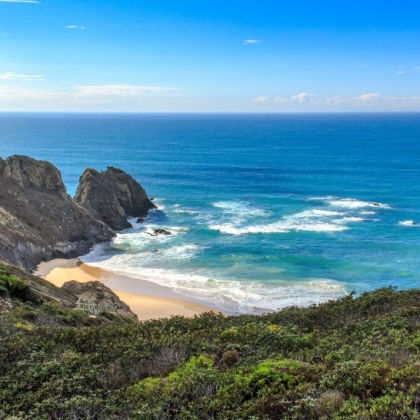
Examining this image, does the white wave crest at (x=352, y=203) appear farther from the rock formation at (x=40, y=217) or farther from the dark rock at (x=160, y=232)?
the rock formation at (x=40, y=217)

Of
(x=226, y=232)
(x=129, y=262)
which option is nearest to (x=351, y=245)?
(x=226, y=232)

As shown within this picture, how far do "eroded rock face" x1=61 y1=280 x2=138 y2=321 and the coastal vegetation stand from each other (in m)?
14.3

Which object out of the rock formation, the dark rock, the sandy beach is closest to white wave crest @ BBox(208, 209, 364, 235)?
the dark rock

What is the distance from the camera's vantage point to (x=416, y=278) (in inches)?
1585

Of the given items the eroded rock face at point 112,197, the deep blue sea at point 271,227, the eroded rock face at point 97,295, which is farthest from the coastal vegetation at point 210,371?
the eroded rock face at point 112,197

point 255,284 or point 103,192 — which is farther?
point 103,192

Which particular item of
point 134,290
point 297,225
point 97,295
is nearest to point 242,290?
point 134,290

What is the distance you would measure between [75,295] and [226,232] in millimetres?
25874

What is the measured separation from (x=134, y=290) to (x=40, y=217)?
18523 millimetres

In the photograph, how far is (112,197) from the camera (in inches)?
2472

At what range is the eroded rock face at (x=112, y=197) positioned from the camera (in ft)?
199

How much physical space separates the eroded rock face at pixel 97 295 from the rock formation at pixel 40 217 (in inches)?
437

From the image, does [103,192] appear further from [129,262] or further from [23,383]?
[23,383]

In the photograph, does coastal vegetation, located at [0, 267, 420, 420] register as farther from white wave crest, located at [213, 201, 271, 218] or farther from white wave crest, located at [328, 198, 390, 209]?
white wave crest, located at [328, 198, 390, 209]
